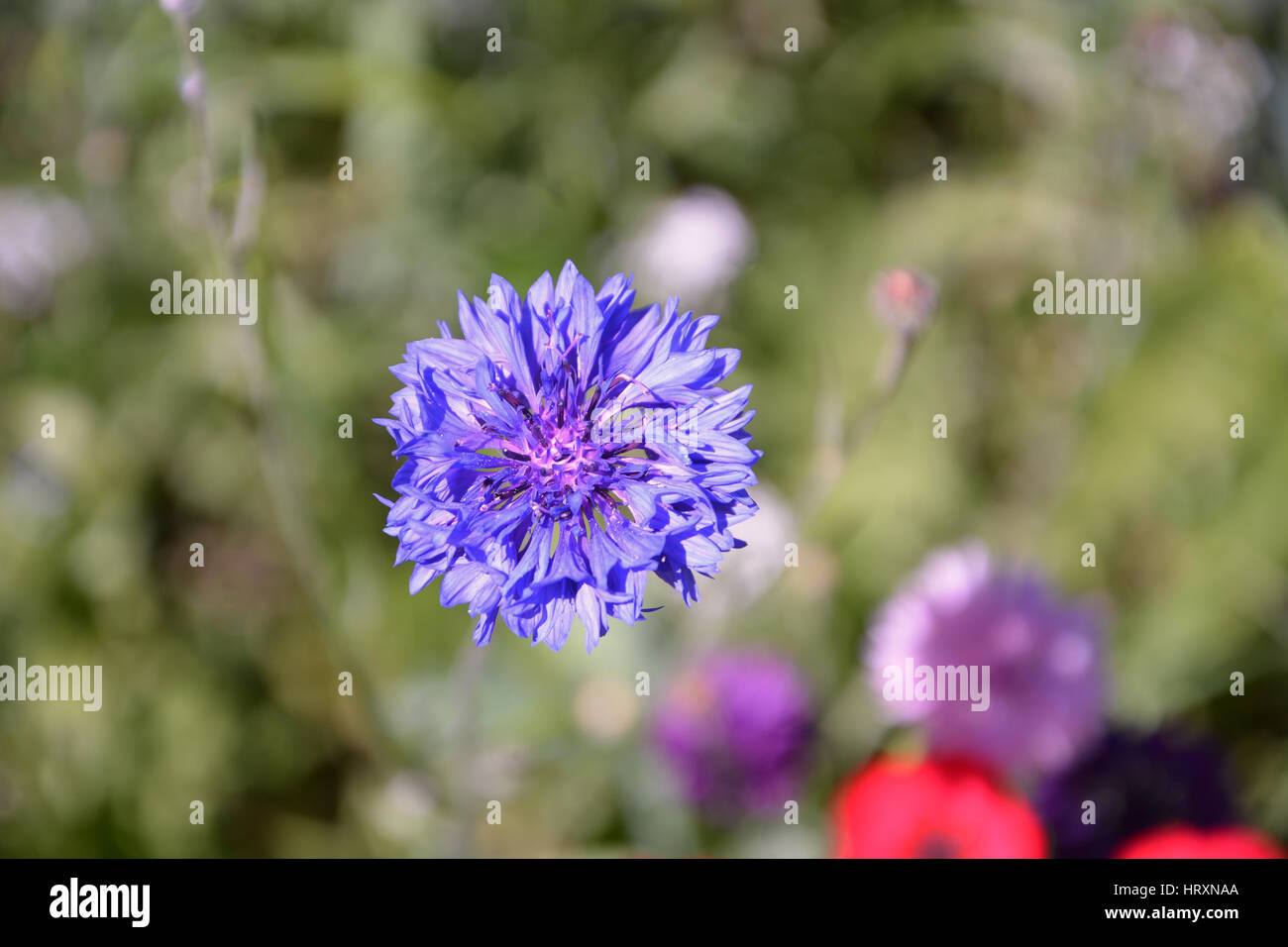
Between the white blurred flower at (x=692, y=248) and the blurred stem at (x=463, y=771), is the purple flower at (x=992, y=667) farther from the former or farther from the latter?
the white blurred flower at (x=692, y=248)

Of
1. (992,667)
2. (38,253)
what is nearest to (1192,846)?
(992,667)

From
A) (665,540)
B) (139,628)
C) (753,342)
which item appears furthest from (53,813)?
(753,342)

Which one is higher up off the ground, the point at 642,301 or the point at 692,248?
the point at 692,248

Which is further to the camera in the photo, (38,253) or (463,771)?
(38,253)

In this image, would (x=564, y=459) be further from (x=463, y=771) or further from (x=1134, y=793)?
(x=1134, y=793)

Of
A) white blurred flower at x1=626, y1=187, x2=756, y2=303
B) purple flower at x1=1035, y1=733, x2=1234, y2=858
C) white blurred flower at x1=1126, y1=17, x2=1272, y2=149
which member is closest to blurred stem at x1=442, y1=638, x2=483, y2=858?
purple flower at x1=1035, y1=733, x2=1234, y2=858
